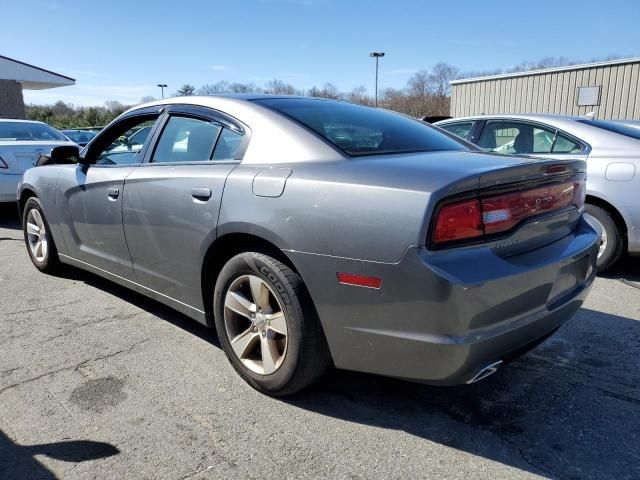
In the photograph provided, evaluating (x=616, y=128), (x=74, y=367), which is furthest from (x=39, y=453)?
(x=616, y=128)

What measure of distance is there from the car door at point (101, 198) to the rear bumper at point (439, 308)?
1683 mm

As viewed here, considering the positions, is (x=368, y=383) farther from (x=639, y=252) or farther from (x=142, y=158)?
(x=639, y=252)

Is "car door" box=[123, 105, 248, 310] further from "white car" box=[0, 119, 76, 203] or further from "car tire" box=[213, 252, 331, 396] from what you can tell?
"white car" box=[0, 119, 76, 203]

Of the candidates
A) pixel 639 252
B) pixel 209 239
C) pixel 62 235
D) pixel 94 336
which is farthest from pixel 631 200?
pixel 62 235

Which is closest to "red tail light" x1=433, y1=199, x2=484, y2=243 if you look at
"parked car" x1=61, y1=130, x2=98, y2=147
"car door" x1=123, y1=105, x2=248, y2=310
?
"car door" x1=123, y1=105, x2=248, y2=310

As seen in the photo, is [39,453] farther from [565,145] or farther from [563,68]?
[563,68]

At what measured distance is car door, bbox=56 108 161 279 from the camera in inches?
135

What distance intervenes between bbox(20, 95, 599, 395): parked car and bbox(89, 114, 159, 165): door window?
0.36 ft

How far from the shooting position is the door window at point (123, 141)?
136 inches

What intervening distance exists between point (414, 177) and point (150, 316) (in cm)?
247

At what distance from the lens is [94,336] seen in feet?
11.2

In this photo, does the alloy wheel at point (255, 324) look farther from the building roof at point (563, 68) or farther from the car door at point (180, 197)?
the building roof at point (563, 68)

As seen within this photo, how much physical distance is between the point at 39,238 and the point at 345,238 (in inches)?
149

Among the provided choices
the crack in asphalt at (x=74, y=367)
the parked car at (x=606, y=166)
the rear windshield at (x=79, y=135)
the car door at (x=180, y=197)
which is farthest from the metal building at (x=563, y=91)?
the crack in asphalt at (x=74, y=367)
